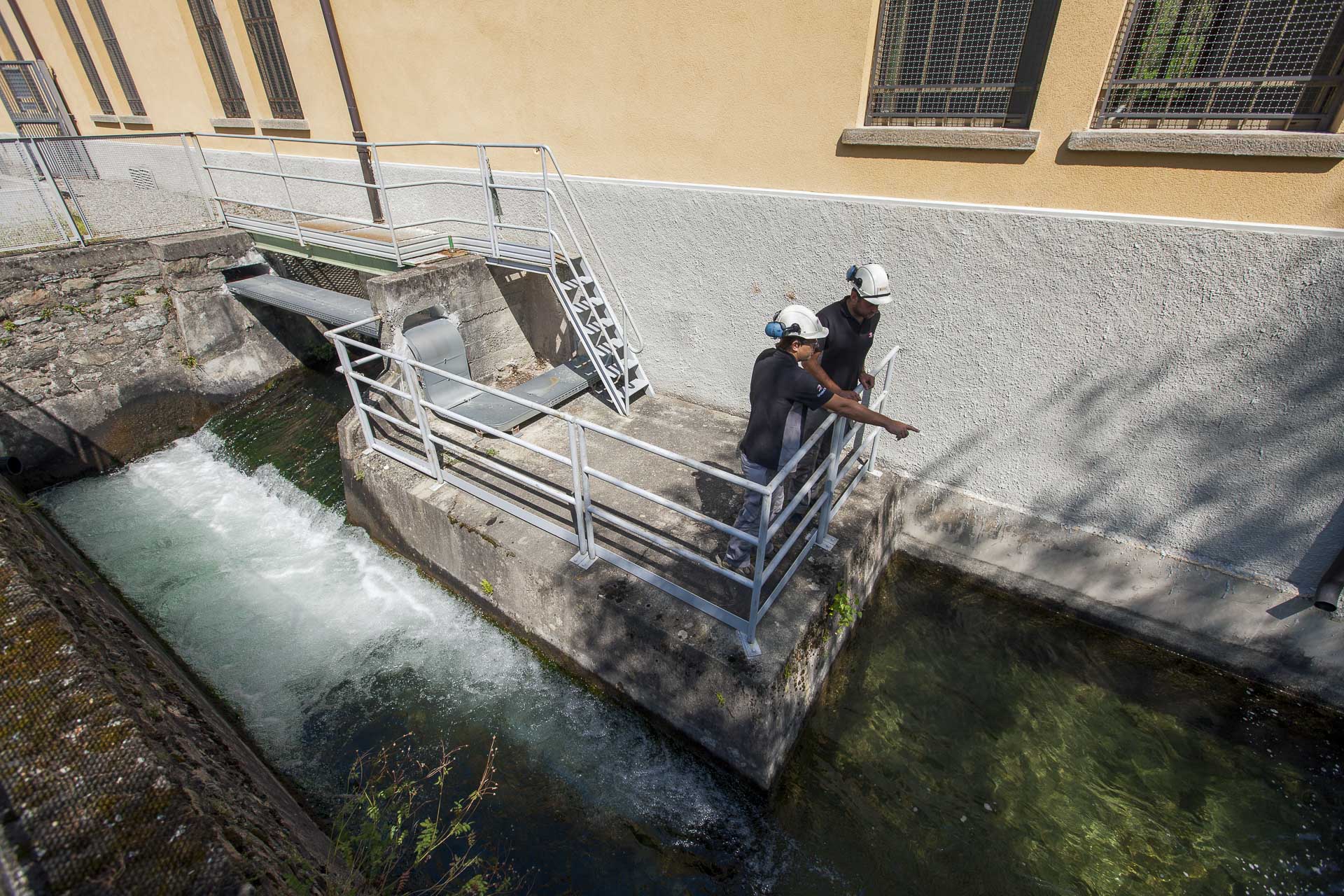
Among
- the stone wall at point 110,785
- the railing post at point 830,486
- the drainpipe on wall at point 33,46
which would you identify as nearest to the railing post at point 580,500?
the railing post at point 830,486

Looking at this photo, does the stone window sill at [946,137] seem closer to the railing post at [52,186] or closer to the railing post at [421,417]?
the railing post at [421,417]

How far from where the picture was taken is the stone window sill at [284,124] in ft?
29.9

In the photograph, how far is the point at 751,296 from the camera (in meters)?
5.70

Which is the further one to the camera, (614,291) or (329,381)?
(329,381)

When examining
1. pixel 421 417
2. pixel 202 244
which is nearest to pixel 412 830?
pixel 421 417

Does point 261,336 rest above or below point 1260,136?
below

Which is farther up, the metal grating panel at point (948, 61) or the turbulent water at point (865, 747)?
the metal grating panel at point (948, 61)

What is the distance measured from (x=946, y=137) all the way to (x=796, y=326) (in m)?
2.10

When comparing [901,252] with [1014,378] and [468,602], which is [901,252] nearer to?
[1014,378]

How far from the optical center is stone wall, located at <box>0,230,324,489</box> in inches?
273

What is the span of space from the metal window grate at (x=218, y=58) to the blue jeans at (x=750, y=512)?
1127 centimetres

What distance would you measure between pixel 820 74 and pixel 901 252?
1.54 m

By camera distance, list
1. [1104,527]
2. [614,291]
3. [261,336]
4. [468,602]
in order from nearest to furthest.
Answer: [1104,527], [468,602], [614,291], [261,336]

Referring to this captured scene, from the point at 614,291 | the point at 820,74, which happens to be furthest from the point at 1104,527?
the point at 614,291
